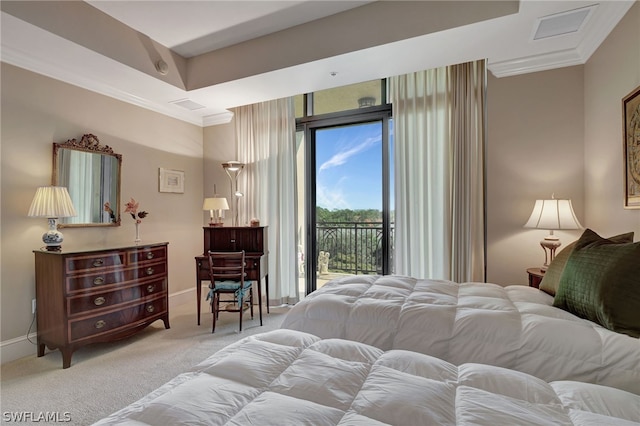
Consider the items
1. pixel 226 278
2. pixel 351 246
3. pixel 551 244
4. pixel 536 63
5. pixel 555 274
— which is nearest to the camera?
pixel 555 274

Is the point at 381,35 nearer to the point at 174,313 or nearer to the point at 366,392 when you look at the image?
the point at 366,392

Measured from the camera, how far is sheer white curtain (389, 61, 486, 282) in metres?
3.15

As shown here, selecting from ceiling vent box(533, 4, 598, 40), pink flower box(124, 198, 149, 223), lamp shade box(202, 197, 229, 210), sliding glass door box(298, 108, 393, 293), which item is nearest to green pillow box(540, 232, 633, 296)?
ceiling vent box(533, 4, 598, 40)

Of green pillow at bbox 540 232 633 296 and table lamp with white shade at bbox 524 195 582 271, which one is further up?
table lamp with white shade at bbox 524 195 582 271

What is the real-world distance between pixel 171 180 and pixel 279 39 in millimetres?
2419

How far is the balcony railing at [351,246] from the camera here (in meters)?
3.94

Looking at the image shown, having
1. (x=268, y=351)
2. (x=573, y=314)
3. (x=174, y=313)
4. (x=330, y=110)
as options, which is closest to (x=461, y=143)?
(x=330, y=110)

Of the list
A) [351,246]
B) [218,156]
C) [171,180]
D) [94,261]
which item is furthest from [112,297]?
[351,246]

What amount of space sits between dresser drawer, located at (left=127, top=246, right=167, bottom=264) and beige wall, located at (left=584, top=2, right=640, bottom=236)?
412cm

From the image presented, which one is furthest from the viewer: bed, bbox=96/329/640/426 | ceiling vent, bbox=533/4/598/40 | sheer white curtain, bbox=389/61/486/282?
sheer white curtain, bbox=389/61/486/282

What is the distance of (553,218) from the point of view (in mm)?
2498

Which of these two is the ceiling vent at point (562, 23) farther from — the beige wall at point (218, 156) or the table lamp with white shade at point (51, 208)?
the table lamp with white shade at point (51, 208)

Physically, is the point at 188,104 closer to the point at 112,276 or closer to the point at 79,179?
the point at 79,179

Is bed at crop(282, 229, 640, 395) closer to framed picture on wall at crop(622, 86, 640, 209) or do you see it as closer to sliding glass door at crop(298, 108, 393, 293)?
framed picture on wall at crop(622, 86, 640, 209)
